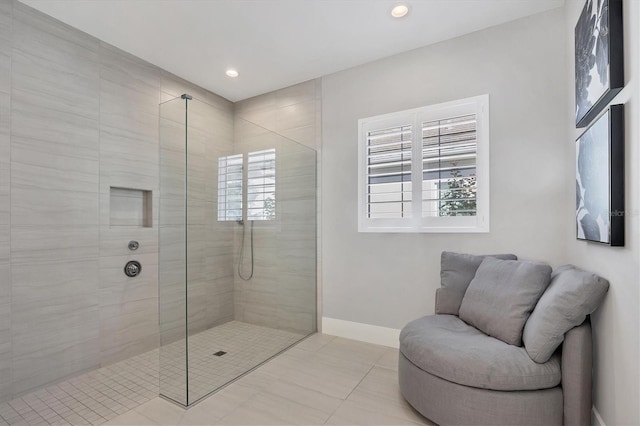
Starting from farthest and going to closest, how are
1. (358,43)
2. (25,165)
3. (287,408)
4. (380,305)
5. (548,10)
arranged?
(380,305), (358,43), (548,10), (25,165), (287,408)

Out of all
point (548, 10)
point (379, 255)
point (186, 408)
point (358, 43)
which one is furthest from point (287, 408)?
point (548, 10)

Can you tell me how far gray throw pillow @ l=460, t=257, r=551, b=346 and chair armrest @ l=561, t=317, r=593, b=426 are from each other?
23 centimetres

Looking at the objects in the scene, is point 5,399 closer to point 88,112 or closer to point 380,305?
point 88,112

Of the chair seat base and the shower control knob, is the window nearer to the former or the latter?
the chair seat base

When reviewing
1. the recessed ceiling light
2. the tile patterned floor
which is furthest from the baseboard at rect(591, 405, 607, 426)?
the recessed ceiling light

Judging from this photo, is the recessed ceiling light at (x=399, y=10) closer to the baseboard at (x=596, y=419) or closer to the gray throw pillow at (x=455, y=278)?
the gray throw pillow at (x=455, y=278)

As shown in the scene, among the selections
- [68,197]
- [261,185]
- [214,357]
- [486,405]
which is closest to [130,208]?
[68,197]

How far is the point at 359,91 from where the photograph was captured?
3.04m

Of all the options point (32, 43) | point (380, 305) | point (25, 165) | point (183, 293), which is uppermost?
point (32, 43)

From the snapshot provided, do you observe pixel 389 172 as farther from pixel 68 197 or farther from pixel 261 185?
pixel 68 197

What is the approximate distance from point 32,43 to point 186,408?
8.73 feet

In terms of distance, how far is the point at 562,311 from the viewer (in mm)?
1500

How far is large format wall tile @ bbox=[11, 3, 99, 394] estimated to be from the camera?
2086 mm

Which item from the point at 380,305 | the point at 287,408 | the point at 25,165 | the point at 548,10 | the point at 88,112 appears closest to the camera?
the point at 287,408
